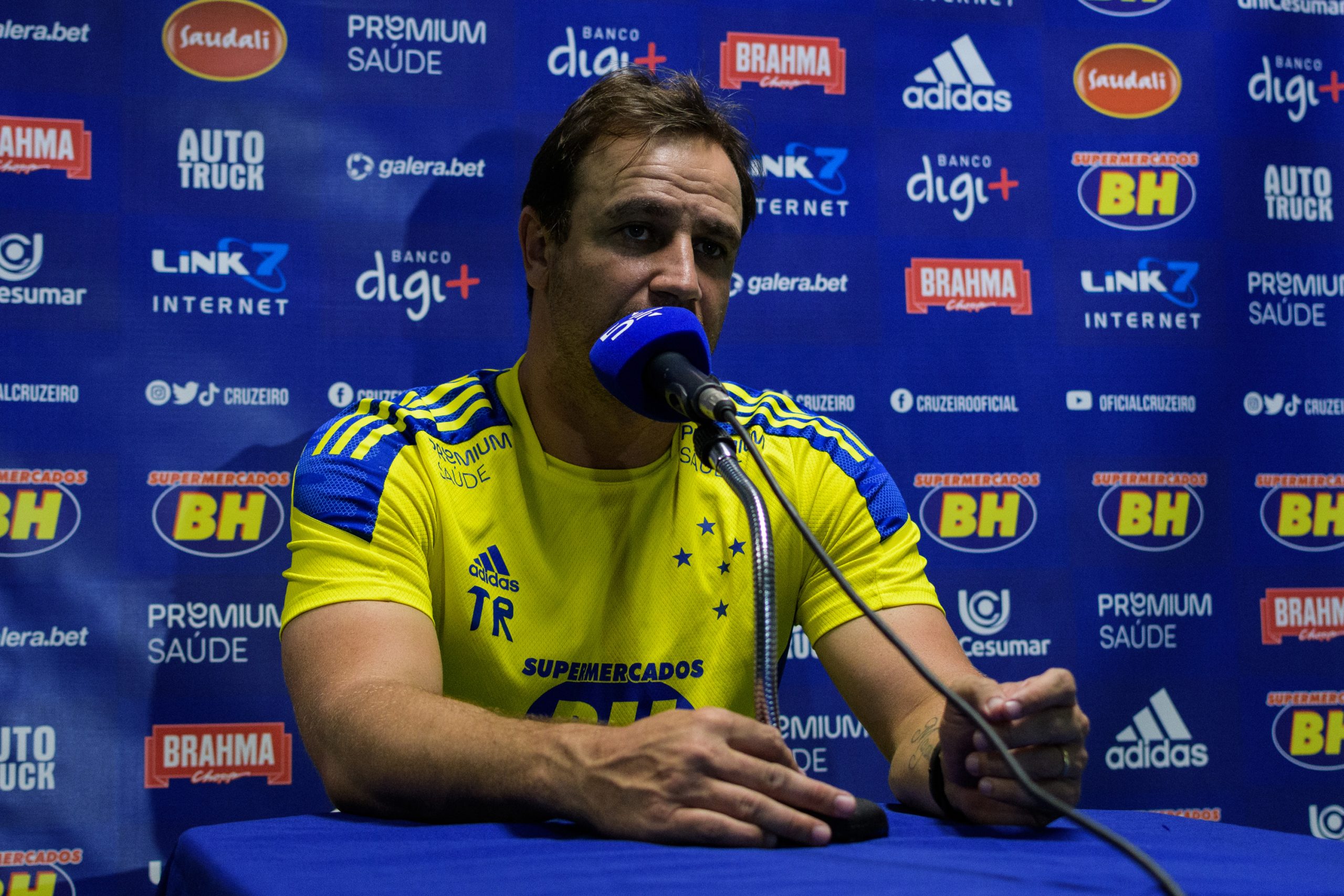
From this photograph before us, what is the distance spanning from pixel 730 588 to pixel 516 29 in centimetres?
120

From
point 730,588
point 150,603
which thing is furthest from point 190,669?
point 730,588

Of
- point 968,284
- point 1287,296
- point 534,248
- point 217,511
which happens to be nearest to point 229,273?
point 217,511

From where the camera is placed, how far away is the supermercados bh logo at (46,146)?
181 centimetres

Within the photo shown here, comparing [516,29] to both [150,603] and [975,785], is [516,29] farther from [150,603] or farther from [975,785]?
[975,785]

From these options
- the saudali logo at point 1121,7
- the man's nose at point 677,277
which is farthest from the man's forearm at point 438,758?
the saudali logo at point 1121,7

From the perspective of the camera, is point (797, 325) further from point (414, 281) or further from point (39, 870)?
point (39, 870)

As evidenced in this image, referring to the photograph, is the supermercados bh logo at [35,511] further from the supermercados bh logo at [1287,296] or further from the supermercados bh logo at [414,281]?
the supermercados bh logo at [1287,296]

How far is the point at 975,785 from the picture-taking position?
0.92 meters

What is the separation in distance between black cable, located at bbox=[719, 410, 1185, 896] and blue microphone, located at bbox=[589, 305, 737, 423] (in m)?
0.16

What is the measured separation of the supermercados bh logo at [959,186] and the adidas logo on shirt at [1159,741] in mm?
1016

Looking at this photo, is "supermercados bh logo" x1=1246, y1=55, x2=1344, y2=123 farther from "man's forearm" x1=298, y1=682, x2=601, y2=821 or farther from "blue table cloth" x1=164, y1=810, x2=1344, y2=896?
"man's forearm" x1=298, y1=682, x2=601, y2=821

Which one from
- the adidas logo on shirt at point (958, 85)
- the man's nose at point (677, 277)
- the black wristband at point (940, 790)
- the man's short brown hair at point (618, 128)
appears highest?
the adidas logo on shirt at point (958, 85)

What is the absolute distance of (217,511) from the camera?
1806 millimetres

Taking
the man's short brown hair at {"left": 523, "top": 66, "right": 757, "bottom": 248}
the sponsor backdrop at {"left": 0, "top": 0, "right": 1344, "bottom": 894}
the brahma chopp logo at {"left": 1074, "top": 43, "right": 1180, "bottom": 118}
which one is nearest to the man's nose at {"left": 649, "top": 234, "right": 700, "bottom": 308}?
the man's short brown hair at {"left": 523, "top": 66, "right": 757, "bottom": 248}
